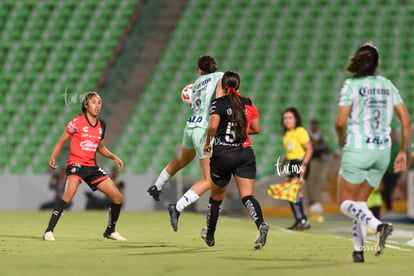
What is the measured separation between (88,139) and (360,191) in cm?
405

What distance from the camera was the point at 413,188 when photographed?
16656 millimetres

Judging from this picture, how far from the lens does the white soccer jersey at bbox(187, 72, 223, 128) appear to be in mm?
8938

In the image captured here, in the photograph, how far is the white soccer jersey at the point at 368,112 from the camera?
6762 millimetres

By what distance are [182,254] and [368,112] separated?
2.15m

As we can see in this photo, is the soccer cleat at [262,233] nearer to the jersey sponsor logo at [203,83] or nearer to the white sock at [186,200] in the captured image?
the white sock at [186,200]

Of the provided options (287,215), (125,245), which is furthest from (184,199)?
(287,215)

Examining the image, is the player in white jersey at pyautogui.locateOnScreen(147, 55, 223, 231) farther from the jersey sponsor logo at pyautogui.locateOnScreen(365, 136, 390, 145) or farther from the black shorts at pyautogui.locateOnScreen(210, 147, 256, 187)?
the jersey sponsor logo at pyautogui.locateOnScreen(365, 136, 390, 145)

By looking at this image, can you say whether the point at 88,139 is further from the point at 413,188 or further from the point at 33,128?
the point at 33,128

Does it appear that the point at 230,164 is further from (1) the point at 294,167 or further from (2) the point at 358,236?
(1) the point at 294,167

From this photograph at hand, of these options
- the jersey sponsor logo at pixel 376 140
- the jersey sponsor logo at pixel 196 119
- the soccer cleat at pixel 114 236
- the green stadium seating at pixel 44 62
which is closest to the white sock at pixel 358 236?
the jersey sponsor logo at pixel 376 140

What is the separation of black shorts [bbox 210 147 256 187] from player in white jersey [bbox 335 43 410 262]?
1.47m

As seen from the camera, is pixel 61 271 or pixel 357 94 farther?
pixel 357 94

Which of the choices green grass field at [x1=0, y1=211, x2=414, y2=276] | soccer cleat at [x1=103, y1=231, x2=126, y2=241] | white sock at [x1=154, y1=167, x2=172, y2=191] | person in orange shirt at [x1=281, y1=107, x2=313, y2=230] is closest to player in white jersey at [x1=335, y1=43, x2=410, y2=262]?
green grass field at [x1=0, y1=211, x2=414, y2=276]

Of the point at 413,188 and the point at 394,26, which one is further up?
the point at 394,26
